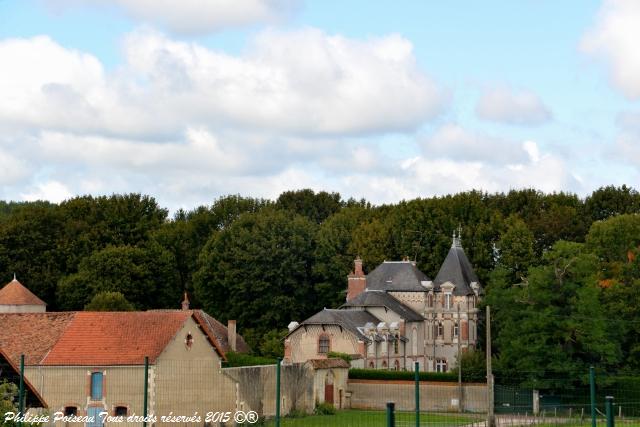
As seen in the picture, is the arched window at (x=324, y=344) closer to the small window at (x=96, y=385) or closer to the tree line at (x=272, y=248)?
the tree line at (x=272, y=248)

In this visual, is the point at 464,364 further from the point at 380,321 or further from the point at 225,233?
the point at 225,233

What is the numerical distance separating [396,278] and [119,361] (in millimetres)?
34044

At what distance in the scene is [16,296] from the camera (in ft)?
243

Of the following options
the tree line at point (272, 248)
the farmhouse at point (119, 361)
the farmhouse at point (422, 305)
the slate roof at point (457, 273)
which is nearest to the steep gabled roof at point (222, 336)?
the tree line at point (272, 248)

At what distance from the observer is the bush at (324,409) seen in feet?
177

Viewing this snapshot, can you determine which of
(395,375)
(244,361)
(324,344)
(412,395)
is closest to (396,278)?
(324,344)

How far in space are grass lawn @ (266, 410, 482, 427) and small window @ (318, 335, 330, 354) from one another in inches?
564

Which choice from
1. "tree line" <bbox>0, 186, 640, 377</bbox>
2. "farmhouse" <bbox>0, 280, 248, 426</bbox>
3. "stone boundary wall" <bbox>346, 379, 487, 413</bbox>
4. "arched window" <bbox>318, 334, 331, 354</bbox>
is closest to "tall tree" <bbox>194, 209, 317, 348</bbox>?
"tree line" <bbox>0, 186, 640, 377</bbox>

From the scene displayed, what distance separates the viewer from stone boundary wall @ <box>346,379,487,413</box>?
2297 inches

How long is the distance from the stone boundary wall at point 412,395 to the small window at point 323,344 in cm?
781

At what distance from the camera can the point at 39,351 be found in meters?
47.4

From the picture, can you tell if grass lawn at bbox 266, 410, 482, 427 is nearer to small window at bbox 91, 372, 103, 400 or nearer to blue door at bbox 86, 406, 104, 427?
blue door at bbox 86, 406, 104, 427

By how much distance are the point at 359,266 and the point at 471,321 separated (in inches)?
343

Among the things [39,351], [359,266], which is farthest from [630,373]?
[39,351]
